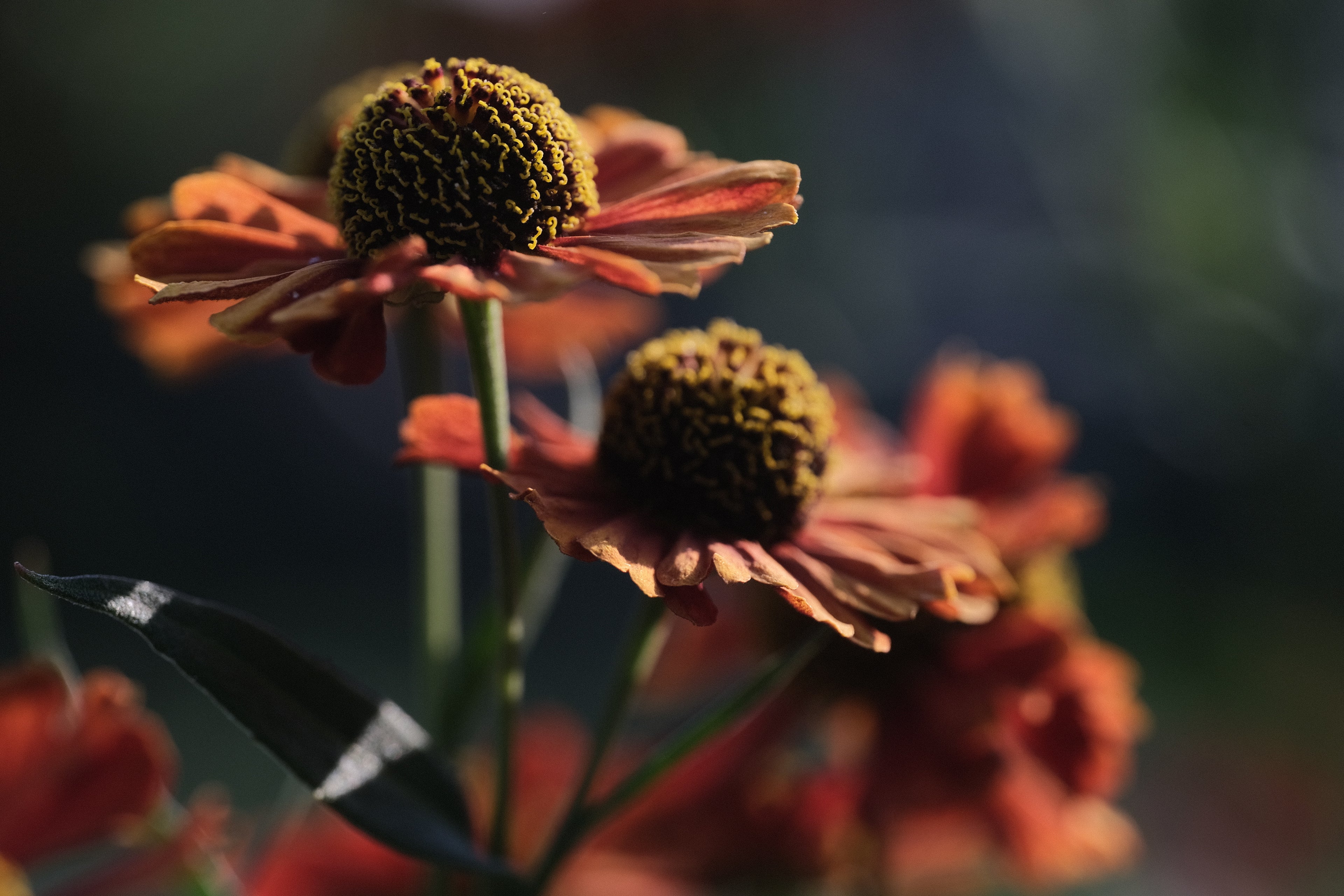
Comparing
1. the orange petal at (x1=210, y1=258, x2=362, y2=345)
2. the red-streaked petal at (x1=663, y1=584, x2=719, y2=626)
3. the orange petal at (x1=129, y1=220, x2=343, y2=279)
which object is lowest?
the red-streaked petal at (x1=663, y1=584, x2=719, y2=626)

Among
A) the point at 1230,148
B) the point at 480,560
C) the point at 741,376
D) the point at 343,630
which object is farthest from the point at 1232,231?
the point at 480,560

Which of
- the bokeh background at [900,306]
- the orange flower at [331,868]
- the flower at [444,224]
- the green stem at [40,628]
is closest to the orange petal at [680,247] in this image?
the flower at [444,224]

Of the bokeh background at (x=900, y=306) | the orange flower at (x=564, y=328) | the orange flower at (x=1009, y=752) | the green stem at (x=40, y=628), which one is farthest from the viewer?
the bokeh background at (x=900, y=306)

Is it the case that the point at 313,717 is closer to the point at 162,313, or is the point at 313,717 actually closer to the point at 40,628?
the point at 40,628

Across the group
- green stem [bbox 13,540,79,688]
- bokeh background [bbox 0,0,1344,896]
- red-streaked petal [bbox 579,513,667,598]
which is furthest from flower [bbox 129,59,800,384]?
bokeh background [bbox 0,0,1344,896]

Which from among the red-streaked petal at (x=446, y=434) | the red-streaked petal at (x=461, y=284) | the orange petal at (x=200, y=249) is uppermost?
the red-streaked petal at (x=461, y=284)

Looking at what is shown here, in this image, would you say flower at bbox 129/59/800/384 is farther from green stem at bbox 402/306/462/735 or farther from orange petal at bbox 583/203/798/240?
green stem at bbox 402/306/462/735

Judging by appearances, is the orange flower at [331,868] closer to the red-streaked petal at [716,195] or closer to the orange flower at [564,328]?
the orange flower at [564,328]
